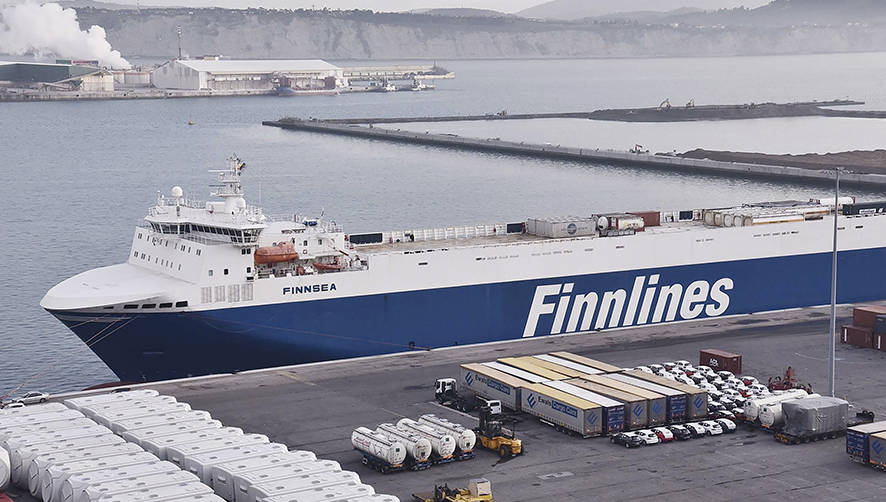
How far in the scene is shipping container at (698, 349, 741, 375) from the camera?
142ft

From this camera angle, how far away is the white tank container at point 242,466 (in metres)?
29.2

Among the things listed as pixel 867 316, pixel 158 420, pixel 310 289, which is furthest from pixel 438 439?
pixel 867 316

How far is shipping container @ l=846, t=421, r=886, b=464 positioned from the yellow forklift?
35.5 ft

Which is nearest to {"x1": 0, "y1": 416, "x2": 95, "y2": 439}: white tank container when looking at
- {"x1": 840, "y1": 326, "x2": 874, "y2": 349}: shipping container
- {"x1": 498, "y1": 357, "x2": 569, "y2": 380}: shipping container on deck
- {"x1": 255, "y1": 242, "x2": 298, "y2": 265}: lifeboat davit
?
{"x1": 255, "y1": 242, "x2": 298, "y2": 265}: lifeboat davit

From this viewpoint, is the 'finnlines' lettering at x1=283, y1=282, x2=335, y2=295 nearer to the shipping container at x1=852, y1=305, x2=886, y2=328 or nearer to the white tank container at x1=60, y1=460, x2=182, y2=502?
the white tank container at x1=60, y1=460, x2=182, y2=502

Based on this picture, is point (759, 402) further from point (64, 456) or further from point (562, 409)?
point (64, 456)

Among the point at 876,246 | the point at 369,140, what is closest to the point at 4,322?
the point at 876,246

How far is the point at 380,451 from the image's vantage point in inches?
1270

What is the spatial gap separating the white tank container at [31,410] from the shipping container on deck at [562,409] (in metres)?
14.2

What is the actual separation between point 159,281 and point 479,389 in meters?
13.7

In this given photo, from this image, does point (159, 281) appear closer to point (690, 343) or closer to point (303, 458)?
point (303, 458)

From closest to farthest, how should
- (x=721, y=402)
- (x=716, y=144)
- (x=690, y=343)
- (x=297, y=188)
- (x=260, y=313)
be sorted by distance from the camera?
(x=721, y=402) < (x=260, y=313) < (x=690, y=343) < (x=297, y=188) < (x=716, y=144)

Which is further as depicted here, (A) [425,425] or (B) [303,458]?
(A) [425,425]

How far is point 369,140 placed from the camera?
523 ft
